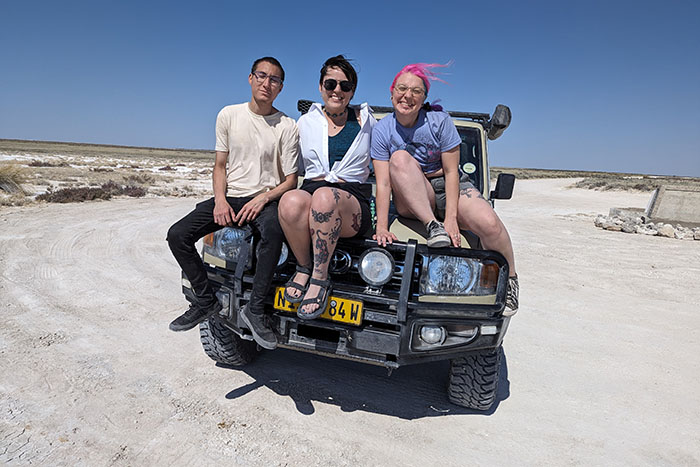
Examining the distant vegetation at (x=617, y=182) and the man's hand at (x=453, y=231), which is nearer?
the man's hand at (x=453, y=231)

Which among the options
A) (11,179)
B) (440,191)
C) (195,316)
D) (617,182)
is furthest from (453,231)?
(617,182)

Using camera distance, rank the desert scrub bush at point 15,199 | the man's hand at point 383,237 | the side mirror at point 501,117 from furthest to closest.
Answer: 1. the desert scrub bush at point 15,199
2. the side mirror at point 501,117
3. the man's hand at point 383,237

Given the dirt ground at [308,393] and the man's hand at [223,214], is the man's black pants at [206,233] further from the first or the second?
the dirt ground at [308,393]

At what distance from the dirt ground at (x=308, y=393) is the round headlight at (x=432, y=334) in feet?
2.11

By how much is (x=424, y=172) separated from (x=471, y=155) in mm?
1186

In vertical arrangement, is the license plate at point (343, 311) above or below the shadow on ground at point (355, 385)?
above

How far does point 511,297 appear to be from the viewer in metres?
2.86

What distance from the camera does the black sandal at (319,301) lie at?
8.57 feet

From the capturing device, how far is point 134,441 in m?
2.55

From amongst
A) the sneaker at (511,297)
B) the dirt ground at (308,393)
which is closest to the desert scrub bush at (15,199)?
the dirt ground at (308,393)

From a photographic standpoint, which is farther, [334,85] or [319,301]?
[334,85]

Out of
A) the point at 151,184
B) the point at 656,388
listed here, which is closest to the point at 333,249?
the point at 656,388

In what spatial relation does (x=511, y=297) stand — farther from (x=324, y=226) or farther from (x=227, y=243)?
(x=227, y=243)

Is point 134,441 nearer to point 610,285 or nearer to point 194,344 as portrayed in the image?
point 194,344
